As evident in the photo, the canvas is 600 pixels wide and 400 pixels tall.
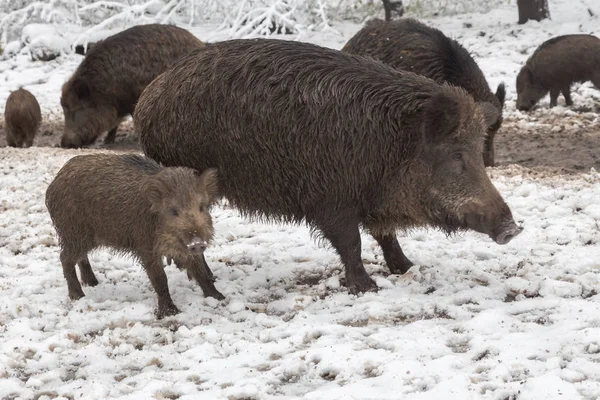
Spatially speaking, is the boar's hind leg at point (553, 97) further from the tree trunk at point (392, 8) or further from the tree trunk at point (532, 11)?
the tree trunk at point (392, 8)

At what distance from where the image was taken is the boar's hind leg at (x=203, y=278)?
5289mm

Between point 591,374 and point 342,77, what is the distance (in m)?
2.51

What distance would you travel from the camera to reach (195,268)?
530cm

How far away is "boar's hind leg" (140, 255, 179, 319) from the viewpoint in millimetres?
5137

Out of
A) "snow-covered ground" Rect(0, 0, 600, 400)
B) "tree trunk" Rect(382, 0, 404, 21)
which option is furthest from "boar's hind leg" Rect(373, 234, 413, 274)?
"tree trunk" Rect(382, 0, 404, 21)

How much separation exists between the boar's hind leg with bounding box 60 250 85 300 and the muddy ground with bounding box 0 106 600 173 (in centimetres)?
498

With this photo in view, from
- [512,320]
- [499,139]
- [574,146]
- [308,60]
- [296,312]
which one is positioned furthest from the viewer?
[499,139]

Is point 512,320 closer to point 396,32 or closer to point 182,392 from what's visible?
point 182,392

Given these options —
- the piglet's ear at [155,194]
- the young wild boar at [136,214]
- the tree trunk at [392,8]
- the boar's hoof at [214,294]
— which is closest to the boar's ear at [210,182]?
the young wild boar at [136,214]

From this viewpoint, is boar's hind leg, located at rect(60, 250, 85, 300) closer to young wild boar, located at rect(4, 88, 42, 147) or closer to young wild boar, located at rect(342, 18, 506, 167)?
young wild boar, located at rect(342, 18, 506, 167)

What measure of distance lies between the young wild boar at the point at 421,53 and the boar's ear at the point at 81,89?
456 cm

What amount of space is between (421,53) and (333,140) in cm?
294

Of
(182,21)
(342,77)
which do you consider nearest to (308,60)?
(342,77)

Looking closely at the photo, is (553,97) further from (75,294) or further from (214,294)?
(75,294)
